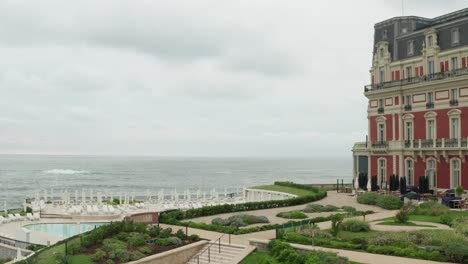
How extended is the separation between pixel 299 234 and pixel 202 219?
967cm

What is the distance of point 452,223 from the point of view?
92.2ft

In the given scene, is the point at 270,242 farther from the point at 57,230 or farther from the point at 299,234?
the point at 57,230

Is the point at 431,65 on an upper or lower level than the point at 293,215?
upper

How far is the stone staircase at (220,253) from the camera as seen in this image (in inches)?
912

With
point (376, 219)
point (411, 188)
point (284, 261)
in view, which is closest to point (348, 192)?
point (411, 188)

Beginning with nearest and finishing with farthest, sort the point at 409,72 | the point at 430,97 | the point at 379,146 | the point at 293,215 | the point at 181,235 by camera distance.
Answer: the point at 181,235 < the point at 293,215 < the point at 430,97 < the point at 409,72 < the point at 379,146

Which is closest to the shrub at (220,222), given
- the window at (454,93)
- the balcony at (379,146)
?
the window at (454,93)

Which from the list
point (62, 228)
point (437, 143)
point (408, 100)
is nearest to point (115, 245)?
point (62, 228)

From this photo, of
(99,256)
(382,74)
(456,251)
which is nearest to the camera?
(456,251)

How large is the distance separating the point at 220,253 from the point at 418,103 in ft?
96.0

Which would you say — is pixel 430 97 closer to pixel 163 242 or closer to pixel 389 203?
pixel 389 203

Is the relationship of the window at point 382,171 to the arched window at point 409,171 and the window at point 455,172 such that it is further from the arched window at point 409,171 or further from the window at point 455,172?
the window at point 455,172

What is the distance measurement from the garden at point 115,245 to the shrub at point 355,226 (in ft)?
26.5

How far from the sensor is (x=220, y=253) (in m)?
24.1
